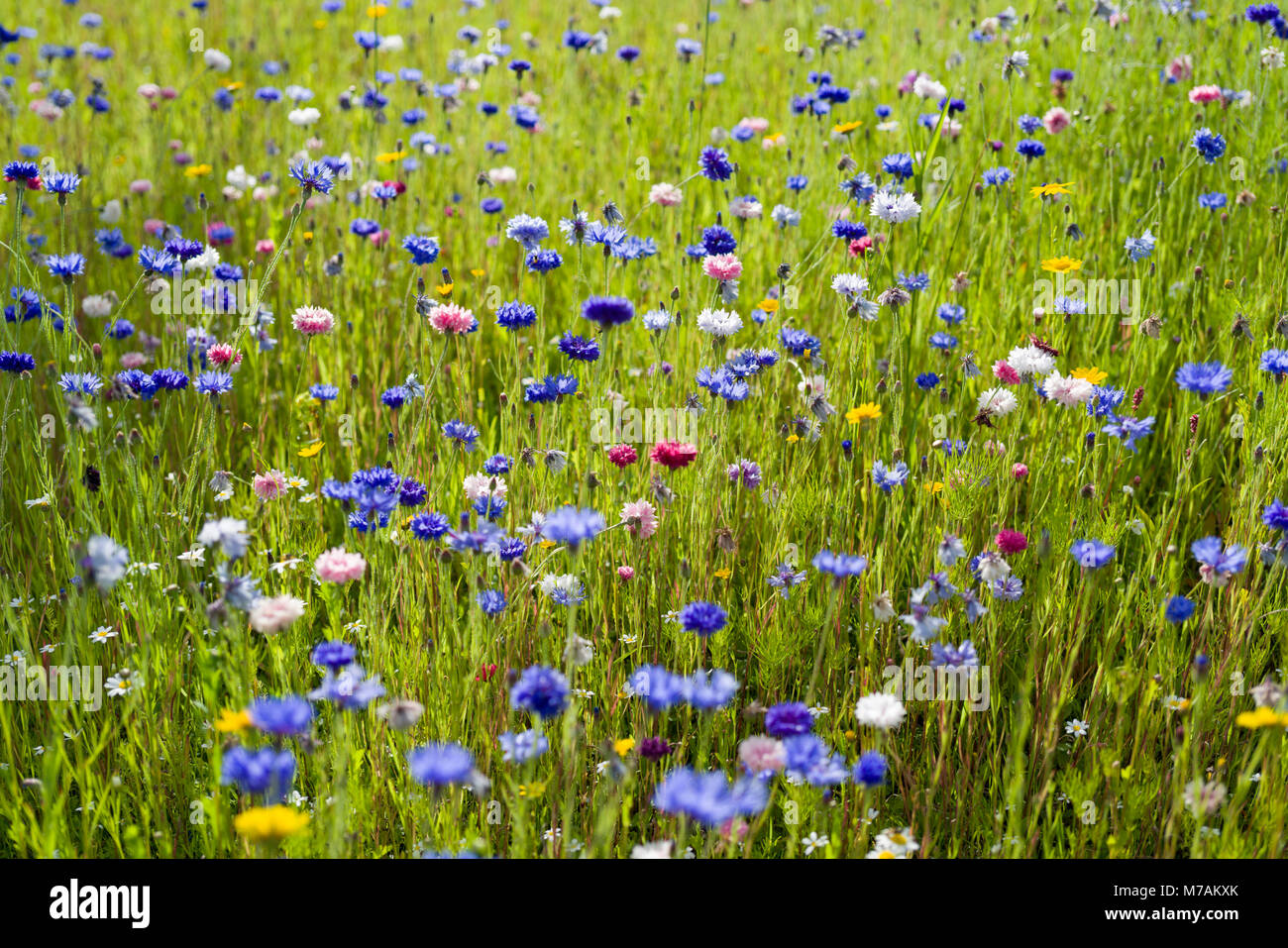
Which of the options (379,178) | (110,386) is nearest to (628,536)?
(110,386)

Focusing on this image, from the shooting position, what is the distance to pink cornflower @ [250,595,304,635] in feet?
4.92

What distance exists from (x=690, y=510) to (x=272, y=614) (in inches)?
48.1

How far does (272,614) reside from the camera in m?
1.51

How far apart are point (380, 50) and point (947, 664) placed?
6178mm

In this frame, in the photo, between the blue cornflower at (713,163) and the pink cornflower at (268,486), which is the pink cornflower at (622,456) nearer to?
the pink cornflower at (268,486)

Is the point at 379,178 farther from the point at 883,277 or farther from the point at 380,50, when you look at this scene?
the point at 883,277

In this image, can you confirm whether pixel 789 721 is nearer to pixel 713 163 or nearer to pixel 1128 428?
pixel 1128 428

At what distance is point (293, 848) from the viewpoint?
5.28ft

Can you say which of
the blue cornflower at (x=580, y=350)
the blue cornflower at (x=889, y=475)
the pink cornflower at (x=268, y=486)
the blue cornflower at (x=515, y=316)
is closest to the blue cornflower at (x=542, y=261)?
the blue cornflower at (x=515, y=316)

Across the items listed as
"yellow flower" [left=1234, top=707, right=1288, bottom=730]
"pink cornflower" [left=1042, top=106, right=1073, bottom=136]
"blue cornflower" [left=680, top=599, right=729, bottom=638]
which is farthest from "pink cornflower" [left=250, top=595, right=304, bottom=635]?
"pink cornflower" [left=1042, top=106, right=1073, bottom=136]

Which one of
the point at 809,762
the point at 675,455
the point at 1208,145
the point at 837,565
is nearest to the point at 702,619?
the point at 837,565

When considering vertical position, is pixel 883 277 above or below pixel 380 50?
below

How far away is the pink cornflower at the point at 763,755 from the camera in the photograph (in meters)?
1.46

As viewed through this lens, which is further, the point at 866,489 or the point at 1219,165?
the point at 1219,165
